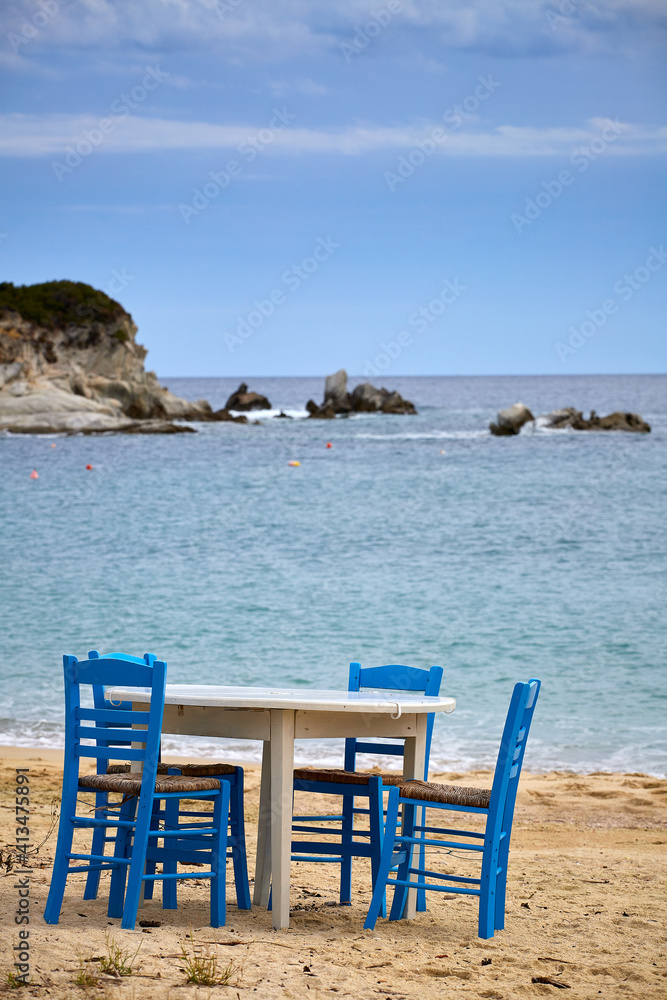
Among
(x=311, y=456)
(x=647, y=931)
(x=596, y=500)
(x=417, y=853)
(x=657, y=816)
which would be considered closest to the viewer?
(x=647, y=931)

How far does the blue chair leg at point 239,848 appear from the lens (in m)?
4.63

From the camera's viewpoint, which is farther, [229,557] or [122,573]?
[229,557]

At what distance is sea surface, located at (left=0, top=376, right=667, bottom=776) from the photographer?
10.8 m

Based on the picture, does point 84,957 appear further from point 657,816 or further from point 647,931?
point 657,816

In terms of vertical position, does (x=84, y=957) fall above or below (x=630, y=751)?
above

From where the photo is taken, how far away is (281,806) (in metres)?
4.36

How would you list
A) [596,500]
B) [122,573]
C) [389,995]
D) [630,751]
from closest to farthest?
[389,995] < [630,751] < [122,573] < [596,500]

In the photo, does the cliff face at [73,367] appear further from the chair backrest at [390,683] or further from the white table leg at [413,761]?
the white table leg at [413,761]

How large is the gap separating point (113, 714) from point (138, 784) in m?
0.30

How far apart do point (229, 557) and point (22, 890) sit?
15779 millimetres

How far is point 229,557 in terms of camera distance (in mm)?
20484

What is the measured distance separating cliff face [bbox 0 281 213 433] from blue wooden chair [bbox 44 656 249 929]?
166 ft

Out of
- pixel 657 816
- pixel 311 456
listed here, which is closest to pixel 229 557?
pixel 657 816

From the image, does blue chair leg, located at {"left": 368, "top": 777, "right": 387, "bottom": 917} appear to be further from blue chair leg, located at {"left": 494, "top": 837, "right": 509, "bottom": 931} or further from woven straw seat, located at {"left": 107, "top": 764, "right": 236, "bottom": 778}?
woven straw seat, located at {"left": 107, "top": 764, "right": 236, "bottom": 778}
